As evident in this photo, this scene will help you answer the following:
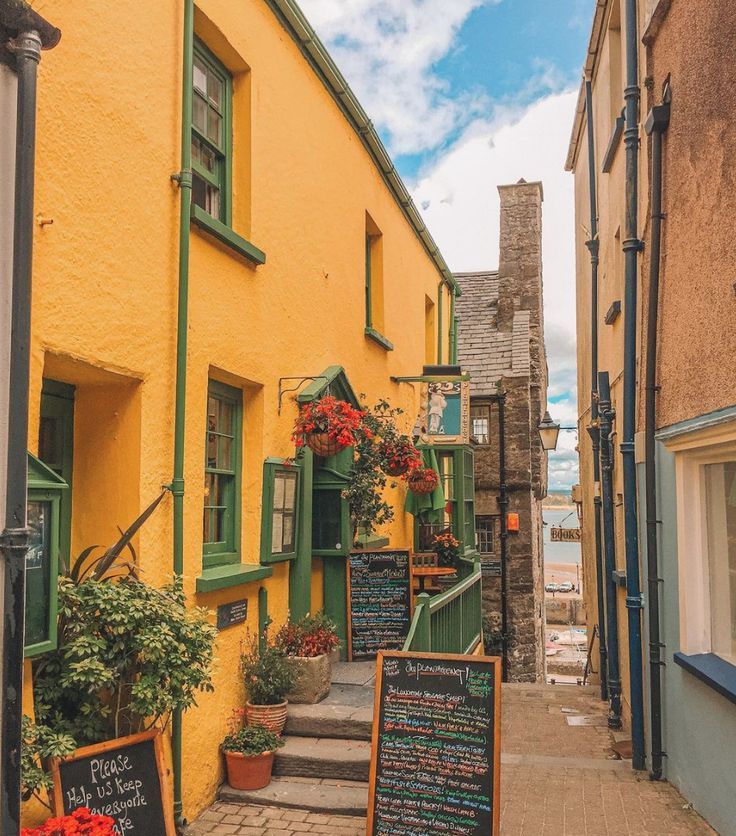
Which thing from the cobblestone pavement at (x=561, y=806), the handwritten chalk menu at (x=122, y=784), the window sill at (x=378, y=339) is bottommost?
the cobblestone pavement at (x=561, y=806)

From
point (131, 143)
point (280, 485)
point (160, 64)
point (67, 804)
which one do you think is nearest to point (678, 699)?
point (280, 485)

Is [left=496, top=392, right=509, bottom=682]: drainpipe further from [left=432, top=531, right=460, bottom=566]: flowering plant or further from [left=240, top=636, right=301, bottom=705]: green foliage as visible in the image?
[left=240, top=636, right=301, bottom=705]: green foliage

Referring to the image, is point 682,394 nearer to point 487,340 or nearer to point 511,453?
point 511,453

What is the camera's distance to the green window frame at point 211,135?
661cm

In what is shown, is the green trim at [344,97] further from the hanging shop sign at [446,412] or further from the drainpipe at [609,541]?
the drainpipe at [609,541]

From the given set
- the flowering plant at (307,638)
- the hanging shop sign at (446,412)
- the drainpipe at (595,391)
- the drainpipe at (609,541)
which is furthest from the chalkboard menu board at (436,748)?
the hanging shop sign at (446,412)

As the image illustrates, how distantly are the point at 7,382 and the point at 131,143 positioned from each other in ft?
7.87

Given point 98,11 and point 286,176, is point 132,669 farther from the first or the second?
point 286,176

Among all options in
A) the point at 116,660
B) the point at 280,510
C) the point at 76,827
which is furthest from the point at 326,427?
the point at 76,827

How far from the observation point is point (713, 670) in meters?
5.46

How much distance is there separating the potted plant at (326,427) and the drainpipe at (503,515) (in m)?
12.4

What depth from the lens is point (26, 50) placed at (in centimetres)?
362

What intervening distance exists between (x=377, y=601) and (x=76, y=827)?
17.7 ft

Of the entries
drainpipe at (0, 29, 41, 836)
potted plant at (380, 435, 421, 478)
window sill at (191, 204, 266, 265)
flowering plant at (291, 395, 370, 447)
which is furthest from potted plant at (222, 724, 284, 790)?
window sill at (191, 204, 266, 265)
